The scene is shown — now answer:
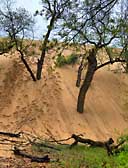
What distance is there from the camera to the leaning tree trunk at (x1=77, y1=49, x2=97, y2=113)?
97.0 ft

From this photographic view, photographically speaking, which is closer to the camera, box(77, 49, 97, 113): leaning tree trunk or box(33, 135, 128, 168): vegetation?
box(33, 135, 128, 168): vegetation

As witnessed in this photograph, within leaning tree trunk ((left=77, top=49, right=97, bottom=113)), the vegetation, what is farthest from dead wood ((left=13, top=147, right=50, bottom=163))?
leaning tree trunk ((left=77, top=49, right=97, bottom=113))

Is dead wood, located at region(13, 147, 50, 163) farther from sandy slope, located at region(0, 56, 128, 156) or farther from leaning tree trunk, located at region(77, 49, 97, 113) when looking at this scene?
leaning tree trunk, located at region(77, 49, 97, 113)

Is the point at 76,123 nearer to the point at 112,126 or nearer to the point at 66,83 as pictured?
the point at 112,126

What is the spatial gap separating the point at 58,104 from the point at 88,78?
3.16 m

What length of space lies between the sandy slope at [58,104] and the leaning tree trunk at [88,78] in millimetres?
632

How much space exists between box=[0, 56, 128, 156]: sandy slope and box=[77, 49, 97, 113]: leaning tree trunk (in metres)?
0.63

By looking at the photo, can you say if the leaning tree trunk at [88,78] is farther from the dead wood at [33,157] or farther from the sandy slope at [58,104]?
the dead wood at [33,157]

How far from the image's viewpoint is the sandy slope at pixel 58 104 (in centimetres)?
2877

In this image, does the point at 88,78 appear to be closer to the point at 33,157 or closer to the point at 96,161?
the point at 33,157

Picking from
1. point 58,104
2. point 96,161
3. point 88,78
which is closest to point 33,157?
point 96,161

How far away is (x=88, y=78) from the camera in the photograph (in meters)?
30.2

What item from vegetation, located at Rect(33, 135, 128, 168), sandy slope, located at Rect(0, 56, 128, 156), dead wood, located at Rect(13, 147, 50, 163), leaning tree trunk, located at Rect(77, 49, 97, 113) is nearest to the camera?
vegetation, located at Rect(33, 135, 128, 168)

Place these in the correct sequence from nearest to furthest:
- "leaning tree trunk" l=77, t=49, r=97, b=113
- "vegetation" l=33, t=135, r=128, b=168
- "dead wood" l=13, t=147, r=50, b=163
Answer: "vegetation" l=33, t=135, r=128, b=168
"dead wood" l=13, t=147, r=50, b=163
"leaning tree trunk" l=77, t=49, r=97, b=113
